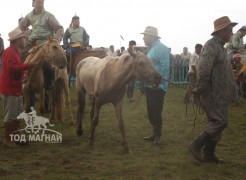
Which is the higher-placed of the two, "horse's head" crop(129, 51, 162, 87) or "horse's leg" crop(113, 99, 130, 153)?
"horse's head" crop(129, 51, 162, 87)

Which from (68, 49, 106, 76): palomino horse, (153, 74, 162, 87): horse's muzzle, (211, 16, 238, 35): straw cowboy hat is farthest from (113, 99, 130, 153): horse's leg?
(68, 49, 106, 76): palomino horse

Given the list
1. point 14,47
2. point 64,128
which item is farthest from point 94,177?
point 64,128

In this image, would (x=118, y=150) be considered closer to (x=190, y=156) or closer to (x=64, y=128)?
(x=190, y=156)

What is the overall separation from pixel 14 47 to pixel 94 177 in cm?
305

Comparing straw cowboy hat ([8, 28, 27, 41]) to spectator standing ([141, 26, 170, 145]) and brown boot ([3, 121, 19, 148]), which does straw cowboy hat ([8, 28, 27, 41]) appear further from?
spectator standing ([141, 26, 170, 145])

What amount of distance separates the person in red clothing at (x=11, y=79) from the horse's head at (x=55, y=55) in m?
0.90

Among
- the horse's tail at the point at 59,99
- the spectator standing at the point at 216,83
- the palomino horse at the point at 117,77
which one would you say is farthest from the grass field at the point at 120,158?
the spectator standing at the point at 216,83

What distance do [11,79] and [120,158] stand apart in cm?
239

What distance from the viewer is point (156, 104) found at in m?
7.90

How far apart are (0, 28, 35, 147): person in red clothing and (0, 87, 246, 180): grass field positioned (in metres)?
0.53

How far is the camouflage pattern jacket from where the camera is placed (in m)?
6.13

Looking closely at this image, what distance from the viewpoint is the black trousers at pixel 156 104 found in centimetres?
784

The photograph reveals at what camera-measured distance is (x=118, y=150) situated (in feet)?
24.1

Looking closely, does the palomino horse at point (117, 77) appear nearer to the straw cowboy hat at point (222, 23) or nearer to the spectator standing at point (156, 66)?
the spectator standing at point (156, 66)
